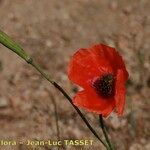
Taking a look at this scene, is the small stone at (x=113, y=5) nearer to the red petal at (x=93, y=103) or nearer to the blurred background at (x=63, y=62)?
the blurred background at (x=63, y=62)

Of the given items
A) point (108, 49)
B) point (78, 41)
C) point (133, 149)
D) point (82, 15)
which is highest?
point (82, 15)

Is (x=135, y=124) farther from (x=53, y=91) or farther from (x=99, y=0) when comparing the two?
(x=99, y=0)

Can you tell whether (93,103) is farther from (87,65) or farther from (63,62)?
(63,62)

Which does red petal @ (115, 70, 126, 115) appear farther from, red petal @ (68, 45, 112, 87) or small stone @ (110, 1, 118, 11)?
small stone @ (110, 1, 118, 11)

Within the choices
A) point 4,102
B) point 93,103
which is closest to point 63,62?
point 4,102

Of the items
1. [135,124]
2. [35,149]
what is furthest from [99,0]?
[35,149]

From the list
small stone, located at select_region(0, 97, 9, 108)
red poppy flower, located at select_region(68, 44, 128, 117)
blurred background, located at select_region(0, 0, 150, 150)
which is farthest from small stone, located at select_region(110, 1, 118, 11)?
red poppy flower, located at select_region(68, 44, 128, 117)
